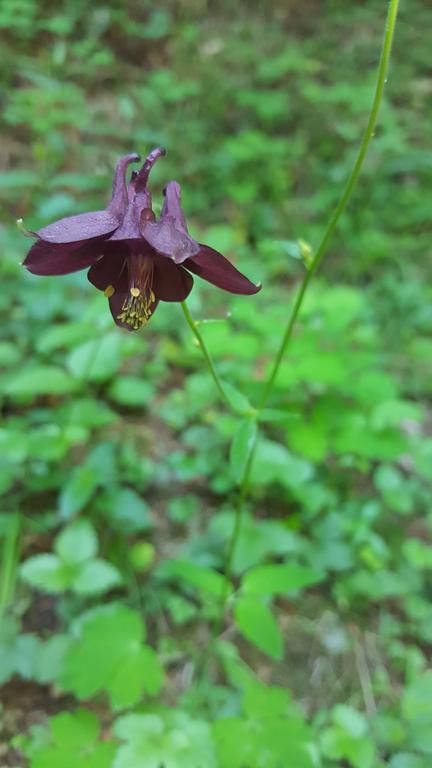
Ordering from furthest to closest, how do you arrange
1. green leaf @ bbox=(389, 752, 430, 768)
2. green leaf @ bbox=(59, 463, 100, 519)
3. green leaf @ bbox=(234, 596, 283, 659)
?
green leaf @ bbox=(59, 463, 100, 519) → green leaf @ bbox=(389, 752, 430, 768) → green leaf @ bbox=(234, 596, 283, 659)

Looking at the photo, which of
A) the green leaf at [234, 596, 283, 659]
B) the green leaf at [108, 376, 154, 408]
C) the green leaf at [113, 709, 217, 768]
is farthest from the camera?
the green leaf at [108, 376, 154, 408]

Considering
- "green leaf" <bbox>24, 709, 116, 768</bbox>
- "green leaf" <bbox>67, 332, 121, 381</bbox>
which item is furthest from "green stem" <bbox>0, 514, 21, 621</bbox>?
"green leaf" <bbox>67, 332, 121, 381</bbox>

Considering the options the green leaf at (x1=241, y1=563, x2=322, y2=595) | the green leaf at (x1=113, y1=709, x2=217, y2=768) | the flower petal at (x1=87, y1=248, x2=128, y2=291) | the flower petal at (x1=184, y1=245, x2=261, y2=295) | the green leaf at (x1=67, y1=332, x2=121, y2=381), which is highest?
the flower petal at (x1=184, y1=245, x2=261, y2=295)

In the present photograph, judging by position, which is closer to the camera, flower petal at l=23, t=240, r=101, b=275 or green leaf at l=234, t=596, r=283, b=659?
flower petal at l=23, t=240, r=101, b=275

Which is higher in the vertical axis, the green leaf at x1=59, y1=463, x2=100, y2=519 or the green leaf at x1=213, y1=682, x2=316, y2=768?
the green leaf at x1=59, y1=463, x2=100, y2=519

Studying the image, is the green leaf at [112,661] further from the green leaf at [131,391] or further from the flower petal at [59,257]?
the flower petal at [59,257]

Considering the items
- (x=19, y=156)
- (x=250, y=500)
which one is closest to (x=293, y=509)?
(x=250, y=500)

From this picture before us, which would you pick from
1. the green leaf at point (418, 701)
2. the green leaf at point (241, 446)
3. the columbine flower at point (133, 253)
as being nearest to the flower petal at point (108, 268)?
the columbine flower at point (133, 253)

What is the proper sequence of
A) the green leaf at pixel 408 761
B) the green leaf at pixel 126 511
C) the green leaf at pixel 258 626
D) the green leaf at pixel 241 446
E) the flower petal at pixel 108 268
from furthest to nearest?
the green leaf at pixel 126 511, the green leaf at pixel 408 761, the green leaf at pixel 258 626, the green leaf at pixel 241 446, the flower petal at pixel 108 268

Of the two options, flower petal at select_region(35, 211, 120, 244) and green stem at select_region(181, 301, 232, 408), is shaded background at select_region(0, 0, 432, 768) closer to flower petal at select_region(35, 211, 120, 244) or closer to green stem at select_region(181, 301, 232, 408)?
green stem at select_region(181, 301, 232, 408)
